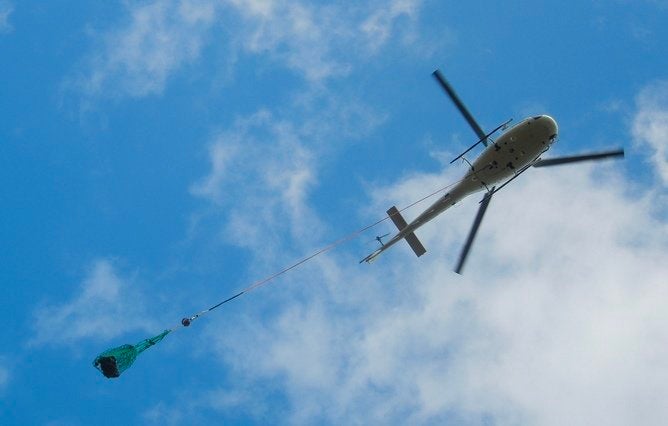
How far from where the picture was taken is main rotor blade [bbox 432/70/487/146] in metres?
27.5

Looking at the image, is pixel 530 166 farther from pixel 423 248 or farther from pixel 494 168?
pixel 423 248

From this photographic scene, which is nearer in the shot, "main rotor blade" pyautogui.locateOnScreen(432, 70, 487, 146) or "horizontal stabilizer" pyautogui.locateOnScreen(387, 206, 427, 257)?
"main rotor blade" pyautogui.locateOnScreen(432, 70, 487, 146)

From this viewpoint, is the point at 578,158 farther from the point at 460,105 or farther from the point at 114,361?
the point at 114,361

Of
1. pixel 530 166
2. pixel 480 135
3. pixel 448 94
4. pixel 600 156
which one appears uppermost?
pixel 448 94

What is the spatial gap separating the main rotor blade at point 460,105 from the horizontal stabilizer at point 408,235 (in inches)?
233

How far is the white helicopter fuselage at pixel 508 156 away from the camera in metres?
26.6

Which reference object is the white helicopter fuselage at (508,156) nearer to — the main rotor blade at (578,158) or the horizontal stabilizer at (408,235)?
the main rotor blade at (578,158)

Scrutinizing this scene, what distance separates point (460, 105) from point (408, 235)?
7.19m

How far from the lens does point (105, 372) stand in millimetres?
25250

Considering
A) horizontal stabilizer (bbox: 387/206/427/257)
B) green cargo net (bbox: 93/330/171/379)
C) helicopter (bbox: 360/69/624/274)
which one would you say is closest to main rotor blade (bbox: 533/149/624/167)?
helicopter (bbox: 360/69/624/274)

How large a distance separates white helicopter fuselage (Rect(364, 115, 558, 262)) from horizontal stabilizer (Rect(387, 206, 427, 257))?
6.72 ft

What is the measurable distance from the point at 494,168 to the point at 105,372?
1828 cm

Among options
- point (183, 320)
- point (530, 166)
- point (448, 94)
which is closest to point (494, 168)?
point (530, 166)

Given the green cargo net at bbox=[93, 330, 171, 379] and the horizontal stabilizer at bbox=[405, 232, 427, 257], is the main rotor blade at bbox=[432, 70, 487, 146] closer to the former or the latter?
the horizontal stabilizer at bbox=[405, 232, 427, 257]
